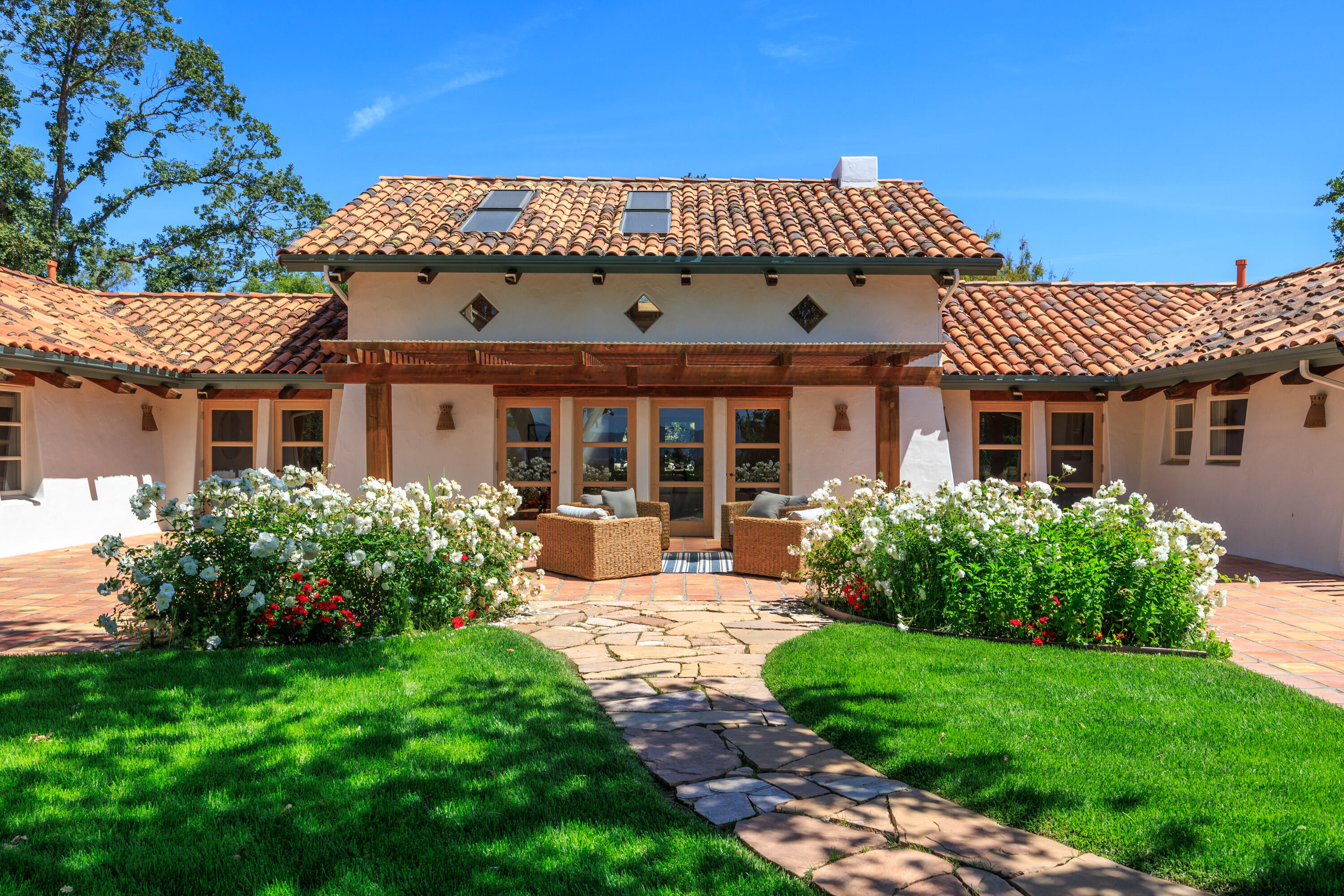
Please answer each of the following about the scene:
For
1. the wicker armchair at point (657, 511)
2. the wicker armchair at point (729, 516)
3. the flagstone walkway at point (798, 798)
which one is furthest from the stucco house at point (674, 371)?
the flagstone walkway at point (798, 798)

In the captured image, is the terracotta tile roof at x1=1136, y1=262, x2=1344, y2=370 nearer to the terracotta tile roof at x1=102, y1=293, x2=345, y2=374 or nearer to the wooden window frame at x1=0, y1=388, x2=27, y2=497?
the terracotta tile roof at x1=102, y1=293, x2=345, y2=374

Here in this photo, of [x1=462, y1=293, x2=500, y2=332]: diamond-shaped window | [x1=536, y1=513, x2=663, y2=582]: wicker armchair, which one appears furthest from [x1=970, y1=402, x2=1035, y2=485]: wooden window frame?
[x1=462, y1=293, x2=500, y2=332]: diamond-shaped window

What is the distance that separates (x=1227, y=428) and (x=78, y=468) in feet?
54.0

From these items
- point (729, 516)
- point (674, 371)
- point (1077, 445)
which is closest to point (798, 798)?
point (674, 371)

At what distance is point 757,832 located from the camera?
296 centimetres

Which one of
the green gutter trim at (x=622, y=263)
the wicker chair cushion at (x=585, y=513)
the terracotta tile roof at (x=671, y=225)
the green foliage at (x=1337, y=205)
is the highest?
the green foliage at (x=1337, y=205)

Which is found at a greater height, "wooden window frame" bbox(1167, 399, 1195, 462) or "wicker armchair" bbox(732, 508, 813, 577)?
"wooden window frame" bbox(1167, 399, 1195, 462)

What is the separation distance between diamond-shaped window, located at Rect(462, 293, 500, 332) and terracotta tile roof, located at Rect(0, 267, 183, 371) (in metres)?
4.80

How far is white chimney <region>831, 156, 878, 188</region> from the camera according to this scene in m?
Result: 14.1

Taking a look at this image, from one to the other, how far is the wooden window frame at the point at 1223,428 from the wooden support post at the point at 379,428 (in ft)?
37.8

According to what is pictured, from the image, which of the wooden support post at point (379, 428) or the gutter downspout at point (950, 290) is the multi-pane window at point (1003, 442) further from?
the wooden support post at point (379, 428)

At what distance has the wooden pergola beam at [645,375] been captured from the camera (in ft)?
33.3

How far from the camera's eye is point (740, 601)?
7.73 meters

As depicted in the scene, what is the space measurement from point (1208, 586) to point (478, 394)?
9216mm
